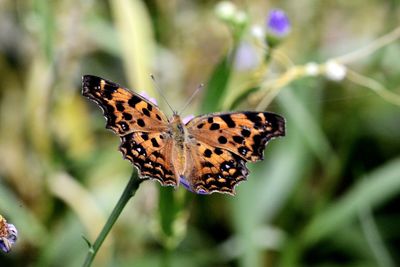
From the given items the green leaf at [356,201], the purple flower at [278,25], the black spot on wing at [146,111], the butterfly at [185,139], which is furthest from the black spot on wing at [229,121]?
the green leaf at [356,201]

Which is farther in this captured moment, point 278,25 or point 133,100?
point 278,25

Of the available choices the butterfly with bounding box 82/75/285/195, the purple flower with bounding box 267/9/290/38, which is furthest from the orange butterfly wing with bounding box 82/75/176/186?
the purple flower with bounding box 267/9/290/38

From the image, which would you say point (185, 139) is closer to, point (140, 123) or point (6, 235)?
point (140, 123)

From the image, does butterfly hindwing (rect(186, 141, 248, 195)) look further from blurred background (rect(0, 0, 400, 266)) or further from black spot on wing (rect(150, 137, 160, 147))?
blurred background (rect(0, 0, 400, 266))

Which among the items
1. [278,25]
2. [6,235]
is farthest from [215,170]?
[278,25]

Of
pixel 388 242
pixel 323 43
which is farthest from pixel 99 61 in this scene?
pixel 388 242

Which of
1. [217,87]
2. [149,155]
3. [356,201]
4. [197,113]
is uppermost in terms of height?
[356,201]

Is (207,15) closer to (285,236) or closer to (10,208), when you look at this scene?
(285,236)
